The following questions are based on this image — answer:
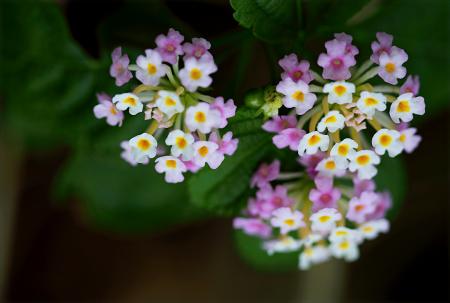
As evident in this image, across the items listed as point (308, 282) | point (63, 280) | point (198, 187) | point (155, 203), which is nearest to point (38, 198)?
point (63, 280)

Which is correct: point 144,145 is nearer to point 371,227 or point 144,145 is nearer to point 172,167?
point 172,167

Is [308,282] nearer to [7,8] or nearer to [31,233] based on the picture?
[31,233]

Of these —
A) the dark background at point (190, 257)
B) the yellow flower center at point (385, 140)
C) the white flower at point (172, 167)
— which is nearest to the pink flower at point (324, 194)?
the yellow flower center at point (385, 140)

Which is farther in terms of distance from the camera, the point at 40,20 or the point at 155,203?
the point at 155,203

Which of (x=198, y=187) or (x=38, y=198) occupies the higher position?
(x=38, y=198)

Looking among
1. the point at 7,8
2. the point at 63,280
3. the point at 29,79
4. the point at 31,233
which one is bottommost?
the point at 63,280

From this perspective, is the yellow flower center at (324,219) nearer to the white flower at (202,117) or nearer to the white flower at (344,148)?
the white flower at (344,148)

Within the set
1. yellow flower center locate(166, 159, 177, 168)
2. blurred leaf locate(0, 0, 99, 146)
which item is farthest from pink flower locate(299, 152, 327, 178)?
blurred leaf locate(0, 0, 99, 146)
